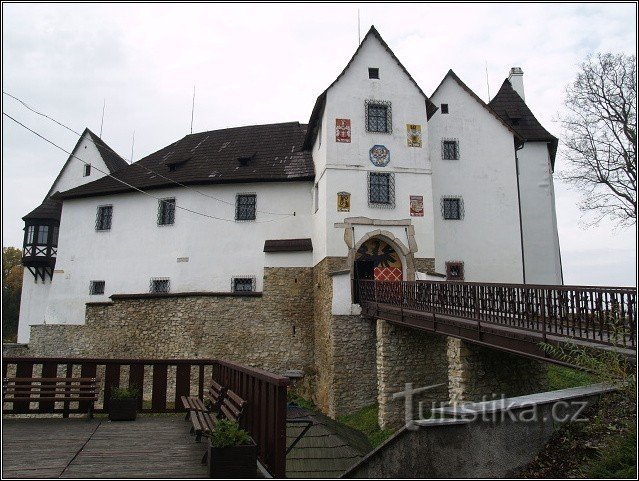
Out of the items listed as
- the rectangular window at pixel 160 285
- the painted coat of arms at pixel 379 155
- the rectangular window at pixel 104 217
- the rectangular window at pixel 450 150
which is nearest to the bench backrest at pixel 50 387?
the rectangular window at pixel 160 285

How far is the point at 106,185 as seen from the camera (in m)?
24.4

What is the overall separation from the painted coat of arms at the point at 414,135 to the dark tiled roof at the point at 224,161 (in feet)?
14.3

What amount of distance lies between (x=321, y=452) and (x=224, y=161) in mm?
15501

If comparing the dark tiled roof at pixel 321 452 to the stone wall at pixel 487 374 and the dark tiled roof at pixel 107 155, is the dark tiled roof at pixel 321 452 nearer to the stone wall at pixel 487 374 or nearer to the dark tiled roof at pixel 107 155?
the stone wall at pixel 487 374

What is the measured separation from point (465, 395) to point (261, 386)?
6521mm

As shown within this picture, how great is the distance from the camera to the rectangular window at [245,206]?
72.0 feet

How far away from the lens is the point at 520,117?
25.2 metres

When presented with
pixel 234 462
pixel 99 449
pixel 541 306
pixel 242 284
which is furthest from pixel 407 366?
pixel 234 462

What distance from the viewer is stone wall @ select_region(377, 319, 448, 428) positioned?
15008 mm

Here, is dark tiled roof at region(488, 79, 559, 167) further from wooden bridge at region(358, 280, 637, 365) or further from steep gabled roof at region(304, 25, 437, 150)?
wooden bridge at region(358, 280, 637, 365)

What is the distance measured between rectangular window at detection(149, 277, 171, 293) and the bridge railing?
461 inches

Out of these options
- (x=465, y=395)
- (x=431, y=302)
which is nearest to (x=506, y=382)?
(x=465, y=395)

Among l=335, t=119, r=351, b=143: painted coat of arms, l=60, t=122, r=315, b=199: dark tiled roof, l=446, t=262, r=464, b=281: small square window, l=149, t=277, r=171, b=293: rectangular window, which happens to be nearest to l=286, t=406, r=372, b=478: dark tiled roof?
l=446, t=262, r=464, b=281: small square window

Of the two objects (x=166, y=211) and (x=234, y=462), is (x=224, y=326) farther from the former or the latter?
(x=234, y=462)
